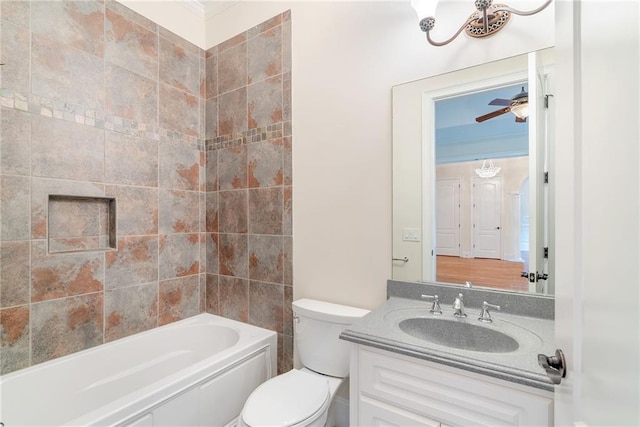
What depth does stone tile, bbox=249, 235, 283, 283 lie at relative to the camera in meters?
2.00

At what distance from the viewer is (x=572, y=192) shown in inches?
22.8

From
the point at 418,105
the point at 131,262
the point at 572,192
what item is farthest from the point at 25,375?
the point at 418,105

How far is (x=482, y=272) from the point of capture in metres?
1.41

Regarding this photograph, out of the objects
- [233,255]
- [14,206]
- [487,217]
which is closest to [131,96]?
[14,206]

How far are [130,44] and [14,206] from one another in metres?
1.20

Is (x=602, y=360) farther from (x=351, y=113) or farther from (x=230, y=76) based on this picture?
(x=230, y=76)

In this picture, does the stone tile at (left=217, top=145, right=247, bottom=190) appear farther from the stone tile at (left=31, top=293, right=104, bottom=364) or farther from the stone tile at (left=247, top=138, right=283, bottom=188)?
the stone tile at (left=31, top=293, right=104, bottom=364)

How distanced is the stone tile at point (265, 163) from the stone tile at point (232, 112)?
0.22m

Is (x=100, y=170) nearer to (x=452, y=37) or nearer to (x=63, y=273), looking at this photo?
(x=63, y=273)

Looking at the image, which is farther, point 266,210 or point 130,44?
point 266,210

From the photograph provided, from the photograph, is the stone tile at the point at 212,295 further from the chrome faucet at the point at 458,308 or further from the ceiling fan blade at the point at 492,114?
the ceiling fan blade at the point at 492,114

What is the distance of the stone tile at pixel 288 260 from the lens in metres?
1.96

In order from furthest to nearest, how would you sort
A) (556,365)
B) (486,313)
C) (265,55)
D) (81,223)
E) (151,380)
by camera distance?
(265,55) → (151,380) → (81,223) → (486,313) → (556,365)

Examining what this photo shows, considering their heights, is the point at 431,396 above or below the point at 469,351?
below
